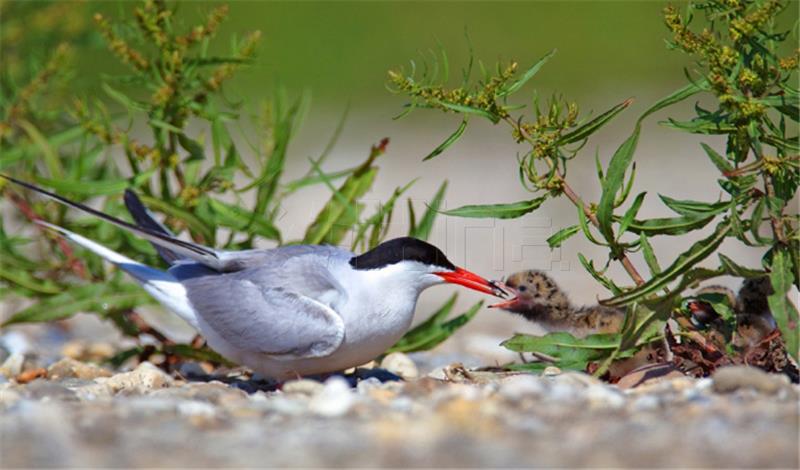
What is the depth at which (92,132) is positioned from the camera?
4859mm

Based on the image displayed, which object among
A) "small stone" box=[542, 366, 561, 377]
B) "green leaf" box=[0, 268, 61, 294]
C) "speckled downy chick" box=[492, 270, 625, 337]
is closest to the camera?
"small stone" box=[542, 366, 561, 377]

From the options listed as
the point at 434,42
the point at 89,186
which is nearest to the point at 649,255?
the point at 89,186

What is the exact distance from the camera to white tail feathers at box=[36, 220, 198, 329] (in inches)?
173

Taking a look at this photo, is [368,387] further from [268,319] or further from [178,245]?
[178,245]

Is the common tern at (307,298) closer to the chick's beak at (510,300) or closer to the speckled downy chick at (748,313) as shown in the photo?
the chick's beak at (510,300)

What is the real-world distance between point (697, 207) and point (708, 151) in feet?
0.62

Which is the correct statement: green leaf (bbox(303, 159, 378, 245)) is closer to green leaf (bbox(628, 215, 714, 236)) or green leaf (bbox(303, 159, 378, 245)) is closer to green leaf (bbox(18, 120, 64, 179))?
green leaf (bbox(18, 120, 64, 179))

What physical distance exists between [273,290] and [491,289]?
74cm

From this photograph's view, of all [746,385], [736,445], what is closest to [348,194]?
[746,385]

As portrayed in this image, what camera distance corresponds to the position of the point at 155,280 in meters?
4.48

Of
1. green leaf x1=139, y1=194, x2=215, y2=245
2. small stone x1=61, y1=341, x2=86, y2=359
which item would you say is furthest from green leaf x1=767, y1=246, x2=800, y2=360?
small stone x1=61, y1=341, x2=86, y2=359

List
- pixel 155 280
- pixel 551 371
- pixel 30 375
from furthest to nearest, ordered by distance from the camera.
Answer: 1. pixel 30 375
2. pixel 155 280
3. pixel 551 371

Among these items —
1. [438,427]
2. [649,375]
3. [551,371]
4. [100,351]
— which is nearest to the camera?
[438,427]

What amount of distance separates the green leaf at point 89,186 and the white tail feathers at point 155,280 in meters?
0.19
